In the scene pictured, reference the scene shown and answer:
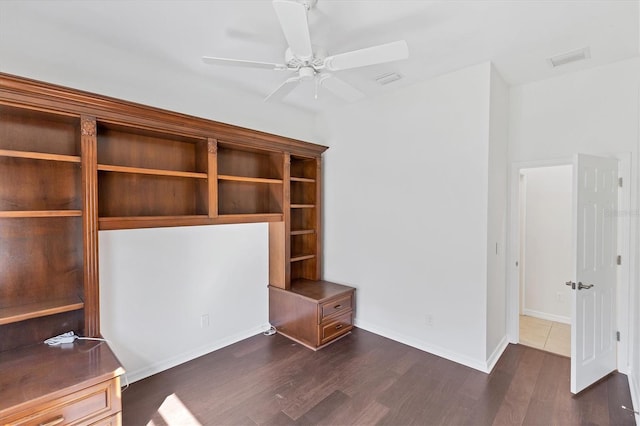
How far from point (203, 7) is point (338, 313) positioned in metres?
3.08

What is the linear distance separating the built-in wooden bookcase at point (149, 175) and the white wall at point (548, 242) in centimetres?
422

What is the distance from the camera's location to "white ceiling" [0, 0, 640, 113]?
195 centimetres

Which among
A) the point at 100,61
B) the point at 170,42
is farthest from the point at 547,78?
the point at 100,61

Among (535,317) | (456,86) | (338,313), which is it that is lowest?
(535,317)

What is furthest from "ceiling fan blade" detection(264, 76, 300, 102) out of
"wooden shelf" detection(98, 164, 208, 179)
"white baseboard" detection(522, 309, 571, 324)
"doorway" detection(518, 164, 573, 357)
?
"white baseboard" detection(522, 309, 571, 324)

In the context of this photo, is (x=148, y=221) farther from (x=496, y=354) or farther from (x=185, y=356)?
(x=496, y=354)

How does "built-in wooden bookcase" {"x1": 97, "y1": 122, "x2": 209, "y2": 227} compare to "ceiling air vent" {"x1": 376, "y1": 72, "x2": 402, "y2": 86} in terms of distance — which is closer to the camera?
"built-in wooden bookcase" {"x1": 97, "y1": 122, "x2": 209, "y2": 227}

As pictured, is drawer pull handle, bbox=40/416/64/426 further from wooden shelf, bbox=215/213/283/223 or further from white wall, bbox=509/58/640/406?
white wall, bbox=509/58/640/406

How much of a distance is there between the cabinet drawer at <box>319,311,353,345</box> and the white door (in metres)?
2.08

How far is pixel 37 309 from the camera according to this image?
196 cm

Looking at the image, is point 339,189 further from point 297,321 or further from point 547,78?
point 547,78

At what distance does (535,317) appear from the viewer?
→ 4.07 m

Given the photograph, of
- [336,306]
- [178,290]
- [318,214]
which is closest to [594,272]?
[336,306]

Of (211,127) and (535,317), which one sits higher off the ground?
(211,127)
